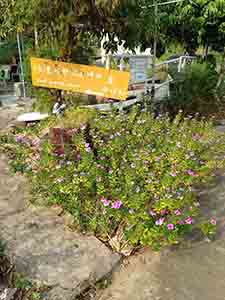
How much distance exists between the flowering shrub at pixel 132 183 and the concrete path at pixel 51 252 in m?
0.16

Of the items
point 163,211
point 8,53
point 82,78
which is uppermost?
point 8,53

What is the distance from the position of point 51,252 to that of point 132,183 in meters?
0.77

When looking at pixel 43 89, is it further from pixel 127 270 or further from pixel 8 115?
pixel 127 270

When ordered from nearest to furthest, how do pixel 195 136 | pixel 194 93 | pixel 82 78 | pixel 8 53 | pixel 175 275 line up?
pixel 175 275
pixel 195 136
pixel 82 78
pixel 194 93
pixel 8 53

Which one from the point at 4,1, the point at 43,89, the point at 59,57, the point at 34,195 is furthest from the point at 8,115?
the point at 34,195

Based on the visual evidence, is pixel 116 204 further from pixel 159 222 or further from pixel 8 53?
pixel 8 53

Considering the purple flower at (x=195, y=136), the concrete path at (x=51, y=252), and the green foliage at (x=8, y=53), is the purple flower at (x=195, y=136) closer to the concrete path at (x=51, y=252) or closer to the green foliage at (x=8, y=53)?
the concrete path at (x=51, y=252)

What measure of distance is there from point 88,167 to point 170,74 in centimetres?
474

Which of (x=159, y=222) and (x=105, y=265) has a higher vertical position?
(x=159, y=222)

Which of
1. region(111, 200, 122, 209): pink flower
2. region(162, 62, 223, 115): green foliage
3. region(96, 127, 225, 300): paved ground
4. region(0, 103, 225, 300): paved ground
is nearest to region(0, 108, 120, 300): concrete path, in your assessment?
region(0, 103, 225, 300): paved ground

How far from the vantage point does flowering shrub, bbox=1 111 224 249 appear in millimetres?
2012

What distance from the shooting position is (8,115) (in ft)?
18.2

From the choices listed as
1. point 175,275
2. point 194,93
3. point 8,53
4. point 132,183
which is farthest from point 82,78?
point 8,53

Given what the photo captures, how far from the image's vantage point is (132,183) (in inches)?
79.7
